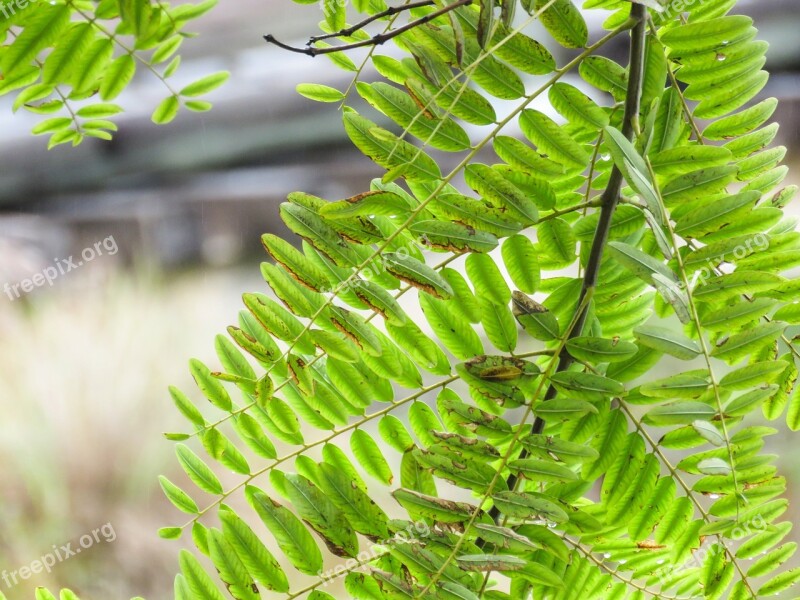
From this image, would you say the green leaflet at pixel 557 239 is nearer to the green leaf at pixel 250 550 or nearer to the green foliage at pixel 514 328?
the green foliage at pixel 514 328

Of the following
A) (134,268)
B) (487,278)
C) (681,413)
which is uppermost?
(134,268)

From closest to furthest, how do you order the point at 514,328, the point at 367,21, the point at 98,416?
the point at 367,21 → the point at 514,328 → the point at 98,416

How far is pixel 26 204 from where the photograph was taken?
5.14ft

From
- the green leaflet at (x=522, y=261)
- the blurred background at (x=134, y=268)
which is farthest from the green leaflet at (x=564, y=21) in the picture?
the blurred background at (x=134, y=268)

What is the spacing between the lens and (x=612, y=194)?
35cm

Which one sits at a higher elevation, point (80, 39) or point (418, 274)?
point (80, 39)

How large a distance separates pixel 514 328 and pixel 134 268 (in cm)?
136

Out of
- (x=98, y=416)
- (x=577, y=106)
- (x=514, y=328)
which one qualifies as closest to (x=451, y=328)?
(x=514, y=328)

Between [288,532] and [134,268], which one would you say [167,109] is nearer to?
[288,532]

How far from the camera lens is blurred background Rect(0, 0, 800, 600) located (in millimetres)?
1434

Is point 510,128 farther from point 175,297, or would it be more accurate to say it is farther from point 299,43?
point 175,297

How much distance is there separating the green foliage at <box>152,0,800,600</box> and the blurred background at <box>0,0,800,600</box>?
3.47ft

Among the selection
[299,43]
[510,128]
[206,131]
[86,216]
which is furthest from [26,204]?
[510,128]

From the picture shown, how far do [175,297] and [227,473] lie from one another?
1.43 ft
